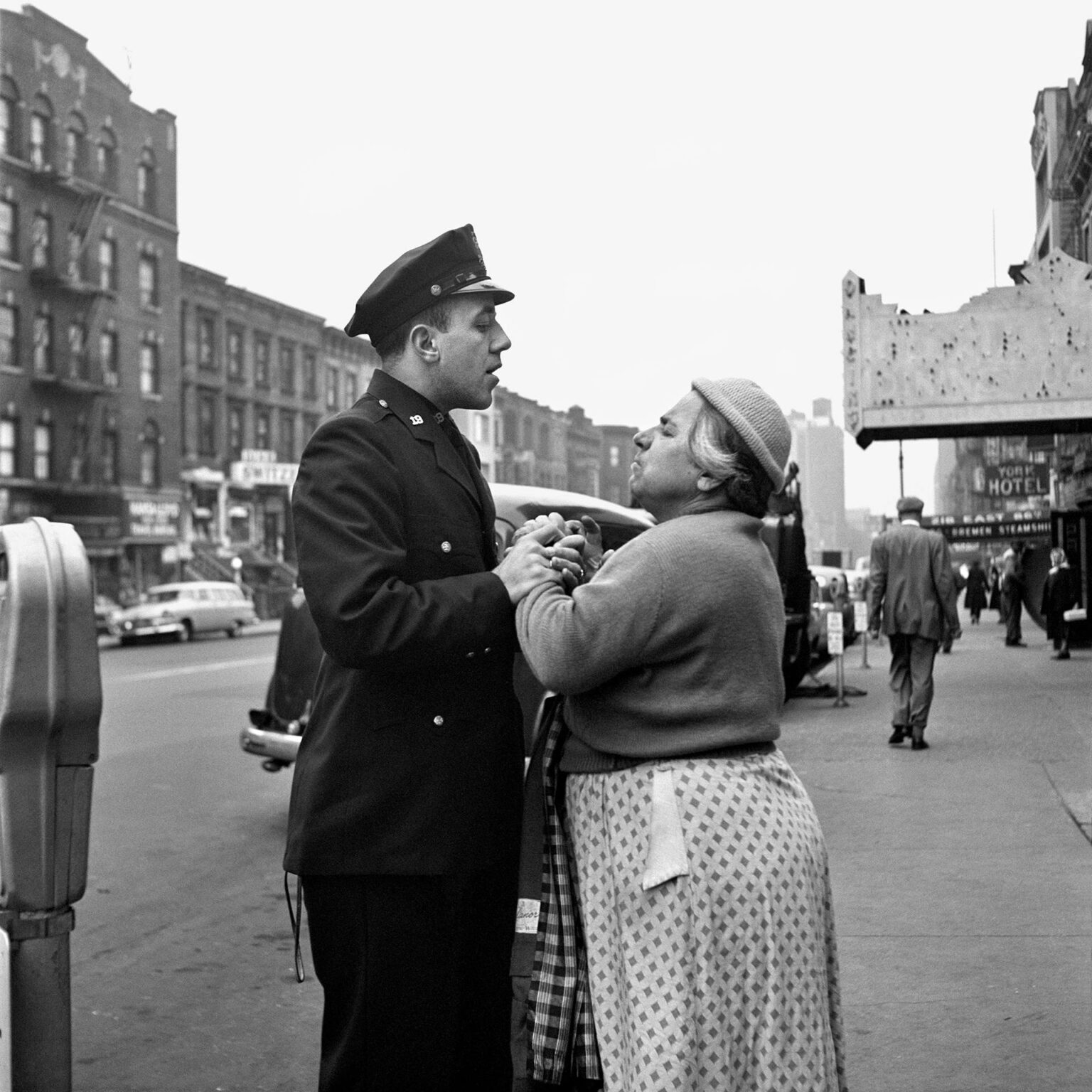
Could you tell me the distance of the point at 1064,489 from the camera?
38.0 metres

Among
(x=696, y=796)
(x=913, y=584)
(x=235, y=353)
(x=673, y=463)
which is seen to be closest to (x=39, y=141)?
(x=235, y=353)

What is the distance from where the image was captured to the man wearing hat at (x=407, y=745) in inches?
101

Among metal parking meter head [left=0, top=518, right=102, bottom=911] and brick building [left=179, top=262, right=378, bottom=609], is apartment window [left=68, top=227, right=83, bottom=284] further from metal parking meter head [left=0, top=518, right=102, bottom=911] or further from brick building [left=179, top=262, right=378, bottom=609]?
metal parking meter head [left=0, top=518, right=102, bottom=911]

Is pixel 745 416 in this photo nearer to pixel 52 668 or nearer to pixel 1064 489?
pixel 52 668

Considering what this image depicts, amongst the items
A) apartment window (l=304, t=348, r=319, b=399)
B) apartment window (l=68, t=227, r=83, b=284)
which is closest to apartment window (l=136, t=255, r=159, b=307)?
apartment window (l=68, t=227, r=83, b=284)

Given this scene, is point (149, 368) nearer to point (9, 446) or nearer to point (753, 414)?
point (9, 446)

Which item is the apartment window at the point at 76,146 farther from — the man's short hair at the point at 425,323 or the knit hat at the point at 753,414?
the knit hat at the point at 753,414

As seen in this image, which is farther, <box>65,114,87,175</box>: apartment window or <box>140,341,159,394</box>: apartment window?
<box>140,341,159,394</box>: apartment window

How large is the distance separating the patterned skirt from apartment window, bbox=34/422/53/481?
38897mm

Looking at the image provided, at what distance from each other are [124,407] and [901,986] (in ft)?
134

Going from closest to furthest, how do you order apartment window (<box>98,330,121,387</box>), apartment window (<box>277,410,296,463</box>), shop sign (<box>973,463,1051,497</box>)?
apartment window (<box>98,330,121,387</box>) < shop sign (<box>973,463,1051,497</box>) < apartment window (<box>277,410,296,463</box>)

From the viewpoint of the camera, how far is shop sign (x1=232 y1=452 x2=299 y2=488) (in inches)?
1973

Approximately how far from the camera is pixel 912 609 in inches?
443

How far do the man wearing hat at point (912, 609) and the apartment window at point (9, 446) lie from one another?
102 feet
